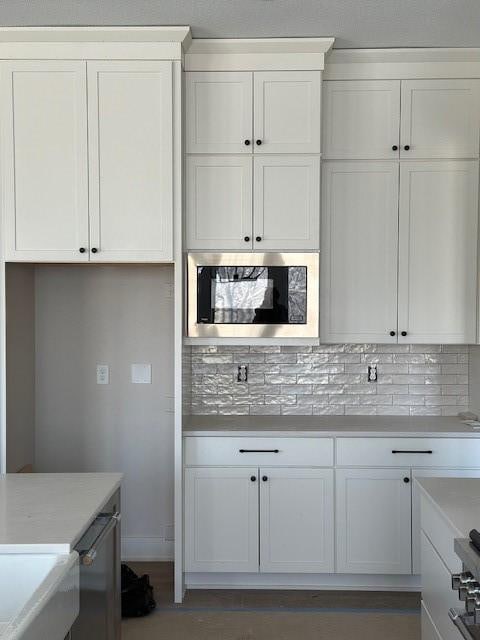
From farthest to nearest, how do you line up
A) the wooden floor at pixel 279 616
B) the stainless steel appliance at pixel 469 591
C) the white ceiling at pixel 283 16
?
1. the wooden floor at pixel 279 616
2. the white ceiling at pixel 283 16
3. the stainless steel appliance at pixel 469 591

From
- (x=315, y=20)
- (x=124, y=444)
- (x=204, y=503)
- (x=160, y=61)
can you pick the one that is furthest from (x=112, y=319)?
(x=315, y=20)

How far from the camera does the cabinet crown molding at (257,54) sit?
10.2 ft

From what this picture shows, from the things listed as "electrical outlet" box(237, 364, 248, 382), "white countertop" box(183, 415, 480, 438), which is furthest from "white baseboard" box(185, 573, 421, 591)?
"electrical outlet" box(237, 364, 248, 382)

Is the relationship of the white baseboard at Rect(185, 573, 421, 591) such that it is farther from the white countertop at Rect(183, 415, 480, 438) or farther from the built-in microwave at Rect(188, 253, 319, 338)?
the built-in microwave at Rect(188, 253, 319, 338)

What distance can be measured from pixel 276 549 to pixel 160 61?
2.50 m

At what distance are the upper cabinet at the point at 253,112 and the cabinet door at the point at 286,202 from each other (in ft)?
0.25

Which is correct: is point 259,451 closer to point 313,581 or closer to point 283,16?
point 313,581

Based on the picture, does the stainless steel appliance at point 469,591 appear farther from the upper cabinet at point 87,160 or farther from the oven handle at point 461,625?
the upper cabinet at point 87,160

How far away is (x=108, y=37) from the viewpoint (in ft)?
9.83

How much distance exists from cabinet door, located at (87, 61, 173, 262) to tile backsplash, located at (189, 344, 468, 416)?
0.87 m

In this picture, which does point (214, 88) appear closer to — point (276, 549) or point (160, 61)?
point (160, 61)

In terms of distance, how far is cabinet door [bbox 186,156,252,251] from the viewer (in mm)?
3221

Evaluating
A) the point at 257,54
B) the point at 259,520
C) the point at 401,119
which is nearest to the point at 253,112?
the point at 257,54

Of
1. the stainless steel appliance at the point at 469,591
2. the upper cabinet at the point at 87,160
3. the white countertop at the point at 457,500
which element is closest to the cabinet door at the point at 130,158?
the upper cabinet at the point at 87,160
